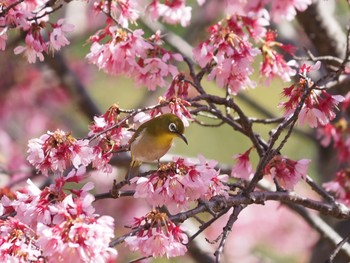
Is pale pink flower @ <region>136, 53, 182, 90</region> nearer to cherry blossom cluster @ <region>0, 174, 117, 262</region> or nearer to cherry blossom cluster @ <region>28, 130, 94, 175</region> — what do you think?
cherry blossom cluster @ <region>28, 130, 94, 175</region>

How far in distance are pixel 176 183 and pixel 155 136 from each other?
0.63 feet

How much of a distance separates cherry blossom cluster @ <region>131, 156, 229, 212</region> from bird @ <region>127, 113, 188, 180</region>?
0.36 feet

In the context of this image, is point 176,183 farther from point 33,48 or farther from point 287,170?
point 33,48

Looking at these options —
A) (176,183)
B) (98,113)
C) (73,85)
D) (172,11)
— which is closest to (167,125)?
(176,183)

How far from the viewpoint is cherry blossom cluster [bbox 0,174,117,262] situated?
192 centimetres

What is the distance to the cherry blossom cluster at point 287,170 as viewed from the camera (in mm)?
2578

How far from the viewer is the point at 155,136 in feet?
7.73

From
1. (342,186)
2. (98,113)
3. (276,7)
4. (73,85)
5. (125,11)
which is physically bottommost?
(98,113)

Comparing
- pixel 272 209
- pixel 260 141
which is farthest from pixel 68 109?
pixel 260 141

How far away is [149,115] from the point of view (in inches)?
97.0

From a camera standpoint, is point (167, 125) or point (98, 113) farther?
point (98, 113)

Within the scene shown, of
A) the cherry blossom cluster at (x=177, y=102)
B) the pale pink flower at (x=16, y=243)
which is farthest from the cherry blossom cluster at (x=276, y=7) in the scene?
the pale pink flower at (x=16, y=243)

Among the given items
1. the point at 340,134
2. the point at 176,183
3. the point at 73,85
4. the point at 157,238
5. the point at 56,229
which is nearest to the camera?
the point at 56,229

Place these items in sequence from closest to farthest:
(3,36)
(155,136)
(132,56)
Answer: (155,136) < (3,36) < (132,56)
